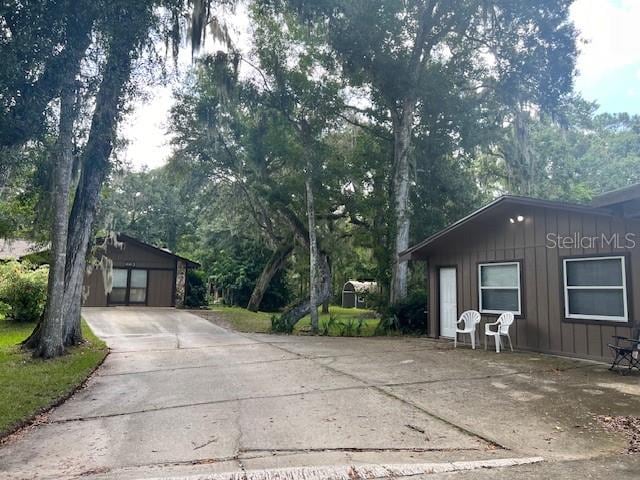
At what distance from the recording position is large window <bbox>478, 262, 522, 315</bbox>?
9227 millimetres

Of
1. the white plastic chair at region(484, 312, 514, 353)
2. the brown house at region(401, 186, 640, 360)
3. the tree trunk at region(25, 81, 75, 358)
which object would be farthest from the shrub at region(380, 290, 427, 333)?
the tree trunk at region(25, 81, 75, 358)

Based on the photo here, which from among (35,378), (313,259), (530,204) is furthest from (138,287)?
(530,204)

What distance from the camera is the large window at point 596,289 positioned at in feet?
24.1

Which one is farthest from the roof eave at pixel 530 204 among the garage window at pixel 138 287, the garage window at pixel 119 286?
the garage window at pixel 119 286

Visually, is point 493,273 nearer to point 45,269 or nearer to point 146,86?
point 146,86

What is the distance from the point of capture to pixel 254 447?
361 centimetres

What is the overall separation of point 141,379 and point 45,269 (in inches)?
399

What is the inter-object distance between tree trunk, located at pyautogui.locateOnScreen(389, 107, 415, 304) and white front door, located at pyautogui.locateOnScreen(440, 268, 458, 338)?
7.79 feet

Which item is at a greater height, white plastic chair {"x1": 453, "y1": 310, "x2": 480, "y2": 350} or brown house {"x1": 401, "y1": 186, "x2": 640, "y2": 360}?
brown house {"x1": 401, "y1": 186, "x2": 640, "y2": 360}

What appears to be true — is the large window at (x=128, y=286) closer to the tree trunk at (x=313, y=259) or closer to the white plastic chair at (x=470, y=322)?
the tree trunk at (x=313, y=259)

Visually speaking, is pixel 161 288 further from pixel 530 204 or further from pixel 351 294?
pixel 530 204

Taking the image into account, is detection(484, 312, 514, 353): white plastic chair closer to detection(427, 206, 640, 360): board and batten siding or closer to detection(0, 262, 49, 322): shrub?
detection(427, 206, 640, 360): board and batten siding

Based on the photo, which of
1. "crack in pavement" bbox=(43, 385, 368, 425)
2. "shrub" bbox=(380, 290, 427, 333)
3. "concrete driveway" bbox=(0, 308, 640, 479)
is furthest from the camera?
"shrub" bbox=(380, 290, 427, 333)

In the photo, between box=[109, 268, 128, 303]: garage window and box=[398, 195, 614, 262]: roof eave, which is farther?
box=[109, 268, 128, 303]: garage window
